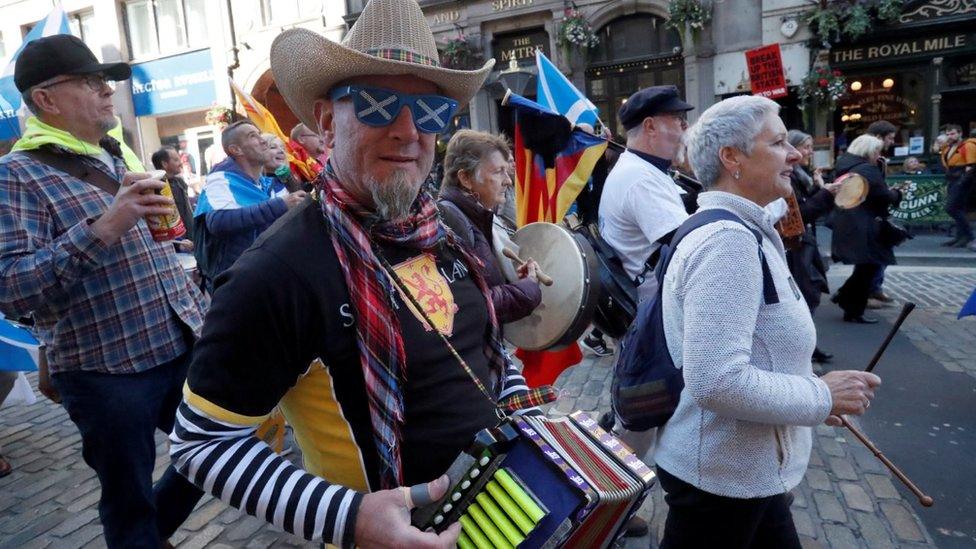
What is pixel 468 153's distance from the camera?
3402 mm

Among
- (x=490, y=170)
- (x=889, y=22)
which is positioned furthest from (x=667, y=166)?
(x=889, y=22)

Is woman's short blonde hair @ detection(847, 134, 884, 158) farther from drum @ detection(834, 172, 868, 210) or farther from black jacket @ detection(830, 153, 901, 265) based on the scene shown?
drum @ detection(834, 172, 868, 210)

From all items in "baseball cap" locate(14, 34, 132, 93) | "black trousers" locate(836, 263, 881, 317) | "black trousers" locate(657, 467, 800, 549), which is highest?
"baseball cap" locate(14, 34, 132, 93)

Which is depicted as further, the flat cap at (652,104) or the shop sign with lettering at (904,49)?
the shop sign with lettering at (904,49)

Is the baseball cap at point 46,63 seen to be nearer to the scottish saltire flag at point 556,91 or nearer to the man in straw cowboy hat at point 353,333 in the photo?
the man in straw cowboy hat at point 353,333

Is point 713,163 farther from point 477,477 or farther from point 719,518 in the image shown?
point 477,477

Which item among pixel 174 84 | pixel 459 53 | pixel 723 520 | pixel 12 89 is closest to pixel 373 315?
pixel 723 520

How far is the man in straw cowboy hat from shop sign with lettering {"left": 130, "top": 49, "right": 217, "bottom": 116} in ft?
69.9

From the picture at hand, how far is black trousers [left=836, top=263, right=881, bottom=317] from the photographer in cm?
632

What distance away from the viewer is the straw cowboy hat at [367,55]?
139cm

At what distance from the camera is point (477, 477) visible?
1.17m

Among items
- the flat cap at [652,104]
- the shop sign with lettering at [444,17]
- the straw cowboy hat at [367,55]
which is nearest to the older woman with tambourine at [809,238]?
the flat cap at [652,104]

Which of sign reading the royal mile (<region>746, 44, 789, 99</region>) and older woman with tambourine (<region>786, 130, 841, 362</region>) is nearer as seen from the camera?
older woman with tambourine (<region>786, 130, 841, 362</region>)

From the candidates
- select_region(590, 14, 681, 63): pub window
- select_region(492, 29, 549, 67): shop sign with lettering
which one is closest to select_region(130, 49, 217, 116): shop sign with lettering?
select_region(492, 29, 549, 67): shop sign with lettering
